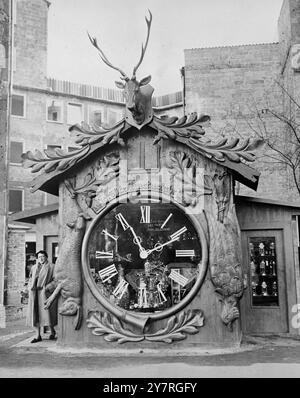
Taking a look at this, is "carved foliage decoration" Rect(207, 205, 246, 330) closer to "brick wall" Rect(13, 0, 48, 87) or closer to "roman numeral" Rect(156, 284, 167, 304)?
"roman numeral" Rect(156, 284, 167, 304)

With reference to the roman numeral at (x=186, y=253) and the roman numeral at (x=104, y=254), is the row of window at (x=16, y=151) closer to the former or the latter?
the roman numeral at (x=104, y=254)

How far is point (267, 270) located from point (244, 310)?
3.03ft

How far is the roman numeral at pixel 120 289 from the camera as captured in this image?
9.34 meters

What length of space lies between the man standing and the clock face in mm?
1336

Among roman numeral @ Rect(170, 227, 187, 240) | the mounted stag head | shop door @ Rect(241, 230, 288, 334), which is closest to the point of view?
the mounted stag head

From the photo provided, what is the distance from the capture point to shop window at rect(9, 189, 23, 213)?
27641 mm

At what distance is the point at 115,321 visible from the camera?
9.20 meters

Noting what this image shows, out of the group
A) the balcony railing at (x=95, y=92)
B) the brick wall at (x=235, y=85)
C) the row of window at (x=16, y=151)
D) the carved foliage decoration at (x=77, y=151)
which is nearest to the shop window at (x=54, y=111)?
the balcony railing at (x=95, y=92)

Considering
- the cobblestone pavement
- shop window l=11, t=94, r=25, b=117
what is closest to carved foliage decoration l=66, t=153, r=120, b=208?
the cobblestone pavement

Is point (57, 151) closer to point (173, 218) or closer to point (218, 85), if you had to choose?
point (173, 218)

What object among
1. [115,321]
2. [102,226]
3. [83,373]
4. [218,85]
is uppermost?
[218,85]

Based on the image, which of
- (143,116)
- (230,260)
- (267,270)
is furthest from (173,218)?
(267,270)

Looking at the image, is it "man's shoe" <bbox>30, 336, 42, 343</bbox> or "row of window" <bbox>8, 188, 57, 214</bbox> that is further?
"row of window" <bbox>8, 188, 57, 214</bbox>

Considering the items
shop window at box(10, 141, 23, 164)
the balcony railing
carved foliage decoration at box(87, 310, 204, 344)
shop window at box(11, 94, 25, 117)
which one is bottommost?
carved foliage decoration at box(87, 310, 204, 344)
